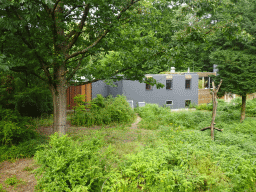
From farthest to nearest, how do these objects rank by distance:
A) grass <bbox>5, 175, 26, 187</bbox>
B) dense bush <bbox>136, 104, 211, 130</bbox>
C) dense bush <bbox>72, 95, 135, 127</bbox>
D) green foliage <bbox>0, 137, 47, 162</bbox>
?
dense bush <bbox>72, 95, 135, 127</bbox> → dense bush <bbox>136, 104, 211, 130</bbox> → green foliage <bbox>0, 137, 47, 162</bbox> → grass <bbox>5, 175, 26, 187</bbox>

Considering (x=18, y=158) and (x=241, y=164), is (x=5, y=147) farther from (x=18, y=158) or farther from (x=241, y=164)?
(x=241, y=164)

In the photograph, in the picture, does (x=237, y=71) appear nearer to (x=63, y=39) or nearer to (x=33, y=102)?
(x=63, y=39)

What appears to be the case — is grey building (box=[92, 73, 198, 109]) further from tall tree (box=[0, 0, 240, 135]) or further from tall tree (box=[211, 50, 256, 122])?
tall tree (box=[0, 0, 240, 135])

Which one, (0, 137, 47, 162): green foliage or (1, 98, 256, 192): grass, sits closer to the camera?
(1, 98, 256, 192): grass

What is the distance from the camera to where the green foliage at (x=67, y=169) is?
112 inches

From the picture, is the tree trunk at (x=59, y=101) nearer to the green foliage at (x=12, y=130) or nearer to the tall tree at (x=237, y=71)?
the green foliage at (x=12, y=130)

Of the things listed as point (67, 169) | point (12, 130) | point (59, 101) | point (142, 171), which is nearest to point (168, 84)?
point (59, 101)

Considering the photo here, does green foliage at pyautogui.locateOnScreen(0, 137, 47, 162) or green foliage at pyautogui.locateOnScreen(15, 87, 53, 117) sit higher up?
green foliage at pyautogui.locateOnScreen(15, 87, 53, 117)

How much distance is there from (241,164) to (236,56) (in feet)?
24.1

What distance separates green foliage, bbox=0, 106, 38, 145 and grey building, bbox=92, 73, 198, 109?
9.99m

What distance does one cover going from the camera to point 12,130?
5453 mm

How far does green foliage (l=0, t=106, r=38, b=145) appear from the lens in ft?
17.4

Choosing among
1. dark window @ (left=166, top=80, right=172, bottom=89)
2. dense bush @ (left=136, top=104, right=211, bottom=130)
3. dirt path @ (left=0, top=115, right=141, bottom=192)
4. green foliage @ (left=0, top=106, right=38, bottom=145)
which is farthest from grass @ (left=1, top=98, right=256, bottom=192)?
dark window @ (left=166, top=80, right=172, bottom=89)

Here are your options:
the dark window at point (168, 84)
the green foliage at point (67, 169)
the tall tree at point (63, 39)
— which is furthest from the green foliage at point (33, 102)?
the dark window at point (168, 84)
